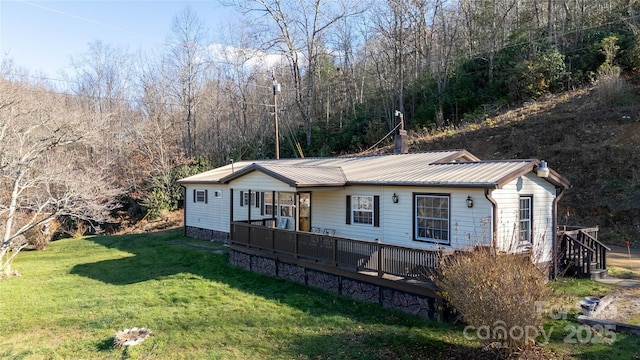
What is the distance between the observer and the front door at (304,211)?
14.7 meters

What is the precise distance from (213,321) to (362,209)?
578cm

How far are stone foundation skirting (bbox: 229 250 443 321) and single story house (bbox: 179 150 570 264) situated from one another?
1.20 metres

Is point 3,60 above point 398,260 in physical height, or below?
above

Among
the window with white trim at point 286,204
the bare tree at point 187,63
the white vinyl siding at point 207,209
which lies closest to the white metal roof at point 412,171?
the window with white trim at point 286,204

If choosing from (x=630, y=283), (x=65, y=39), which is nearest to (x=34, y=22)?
(x=65, y=39)

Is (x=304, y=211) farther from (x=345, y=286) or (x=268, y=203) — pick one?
(x=345, y=286)

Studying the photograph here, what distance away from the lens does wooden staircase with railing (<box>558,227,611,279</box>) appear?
10.9m

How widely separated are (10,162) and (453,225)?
15005 mm

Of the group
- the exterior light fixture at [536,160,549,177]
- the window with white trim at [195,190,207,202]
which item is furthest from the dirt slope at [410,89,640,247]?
the window with white trim at [195,190,207,202]

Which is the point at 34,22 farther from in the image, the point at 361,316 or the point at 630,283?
the point at 630,283

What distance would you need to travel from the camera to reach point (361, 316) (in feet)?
29.6

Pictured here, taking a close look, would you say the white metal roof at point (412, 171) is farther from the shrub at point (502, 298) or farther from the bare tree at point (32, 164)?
the bare tree at point (32, 164)

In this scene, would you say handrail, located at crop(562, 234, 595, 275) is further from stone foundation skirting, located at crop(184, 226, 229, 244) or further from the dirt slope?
stone foundation skirting, located at crop(184, 226, 229, 244)

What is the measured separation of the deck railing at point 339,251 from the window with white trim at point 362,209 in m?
2.05
